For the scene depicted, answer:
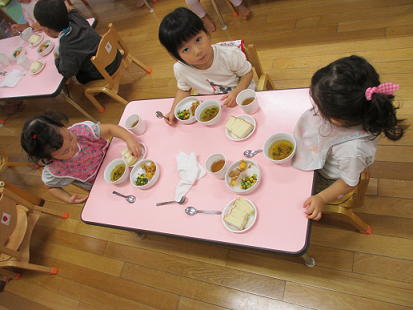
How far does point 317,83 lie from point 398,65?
179cm

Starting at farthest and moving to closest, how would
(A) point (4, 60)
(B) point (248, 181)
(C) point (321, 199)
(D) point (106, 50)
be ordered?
(A) point (4, 60)
(D) point (106, 50)
(B) point (248, 181)
(C) point (321, 199)

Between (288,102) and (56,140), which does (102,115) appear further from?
(288,102)

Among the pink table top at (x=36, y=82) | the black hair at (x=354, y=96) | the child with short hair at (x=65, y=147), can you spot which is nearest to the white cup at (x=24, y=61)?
the pink table top at (x=36, y=82)

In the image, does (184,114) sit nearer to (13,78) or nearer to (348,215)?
(348,215)

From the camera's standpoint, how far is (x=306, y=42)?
262 cm

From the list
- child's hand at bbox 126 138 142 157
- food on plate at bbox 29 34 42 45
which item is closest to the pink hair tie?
child's hand at bbox 126 138 142 157

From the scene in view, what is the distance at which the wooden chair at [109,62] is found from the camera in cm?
226

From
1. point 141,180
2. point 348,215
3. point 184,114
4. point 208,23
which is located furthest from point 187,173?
point 208,23

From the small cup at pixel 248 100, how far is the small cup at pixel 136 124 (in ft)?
1.98

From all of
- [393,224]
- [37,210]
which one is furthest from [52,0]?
[393,224]

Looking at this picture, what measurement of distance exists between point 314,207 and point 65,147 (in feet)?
4.43

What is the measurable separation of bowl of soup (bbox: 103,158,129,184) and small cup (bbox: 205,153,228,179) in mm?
495

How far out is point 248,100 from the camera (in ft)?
4.67

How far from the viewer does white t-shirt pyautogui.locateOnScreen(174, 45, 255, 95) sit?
160 centimetres
